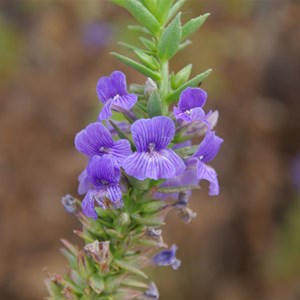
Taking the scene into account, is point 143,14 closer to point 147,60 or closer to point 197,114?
point 147,60

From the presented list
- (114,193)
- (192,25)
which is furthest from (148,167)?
(192,25)

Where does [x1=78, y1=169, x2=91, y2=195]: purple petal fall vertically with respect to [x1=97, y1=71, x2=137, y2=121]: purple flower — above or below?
below

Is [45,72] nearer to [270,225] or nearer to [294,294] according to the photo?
[270,225]

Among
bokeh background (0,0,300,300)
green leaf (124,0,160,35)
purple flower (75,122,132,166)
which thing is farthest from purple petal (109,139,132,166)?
bokeh background (0,0,300,300)

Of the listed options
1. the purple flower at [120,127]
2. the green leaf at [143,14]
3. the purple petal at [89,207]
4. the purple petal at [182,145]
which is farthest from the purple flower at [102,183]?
the green leaf at [143,14]

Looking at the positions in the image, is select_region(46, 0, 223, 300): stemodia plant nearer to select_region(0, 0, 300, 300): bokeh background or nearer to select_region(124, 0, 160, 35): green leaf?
select_region(124, 0, 160, 35): green leaf

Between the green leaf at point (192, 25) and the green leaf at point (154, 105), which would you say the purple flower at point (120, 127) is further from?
the green leaf at point (192, 25)
